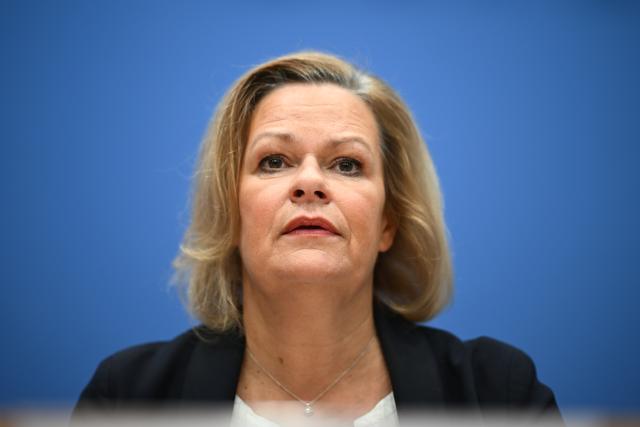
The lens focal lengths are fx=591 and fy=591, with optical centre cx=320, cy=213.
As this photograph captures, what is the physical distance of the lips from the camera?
142 centimetres

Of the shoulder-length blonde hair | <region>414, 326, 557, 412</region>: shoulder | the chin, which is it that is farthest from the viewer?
the shoulder-length blonde hair

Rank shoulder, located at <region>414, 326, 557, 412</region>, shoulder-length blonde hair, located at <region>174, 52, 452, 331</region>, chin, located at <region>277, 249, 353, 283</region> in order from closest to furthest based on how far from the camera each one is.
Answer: chin, located at <region>277, 249, 353, 283</region> → shoulder, located at <region>414, 326, 557, 412</region> → shoulder-length blonde hair, located at <region>174, 52, 452, 331</region>

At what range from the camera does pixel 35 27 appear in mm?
2057

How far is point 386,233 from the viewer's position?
178 centimetres

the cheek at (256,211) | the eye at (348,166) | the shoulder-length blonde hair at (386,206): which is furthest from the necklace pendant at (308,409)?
the eye at (348,166)

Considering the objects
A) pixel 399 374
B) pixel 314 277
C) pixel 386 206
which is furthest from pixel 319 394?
pixel 386 206

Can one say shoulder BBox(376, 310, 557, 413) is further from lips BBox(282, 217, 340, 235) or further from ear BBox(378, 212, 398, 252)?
lips BBox(282, 217, 340, 235)

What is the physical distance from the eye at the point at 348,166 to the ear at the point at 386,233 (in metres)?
0.24

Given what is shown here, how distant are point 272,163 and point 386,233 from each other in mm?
427

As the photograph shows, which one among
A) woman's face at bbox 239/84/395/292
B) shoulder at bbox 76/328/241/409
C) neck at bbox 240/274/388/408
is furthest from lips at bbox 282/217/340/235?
shoulder at bbox 76/328/241/409

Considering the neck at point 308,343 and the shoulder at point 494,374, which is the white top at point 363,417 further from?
the shoulder at point 494,374

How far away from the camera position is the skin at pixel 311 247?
1.44 m

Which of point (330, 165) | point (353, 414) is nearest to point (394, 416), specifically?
point (353, 414)

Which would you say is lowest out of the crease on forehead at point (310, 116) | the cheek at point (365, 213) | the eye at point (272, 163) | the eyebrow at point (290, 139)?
the cheek at point (365, 213)
